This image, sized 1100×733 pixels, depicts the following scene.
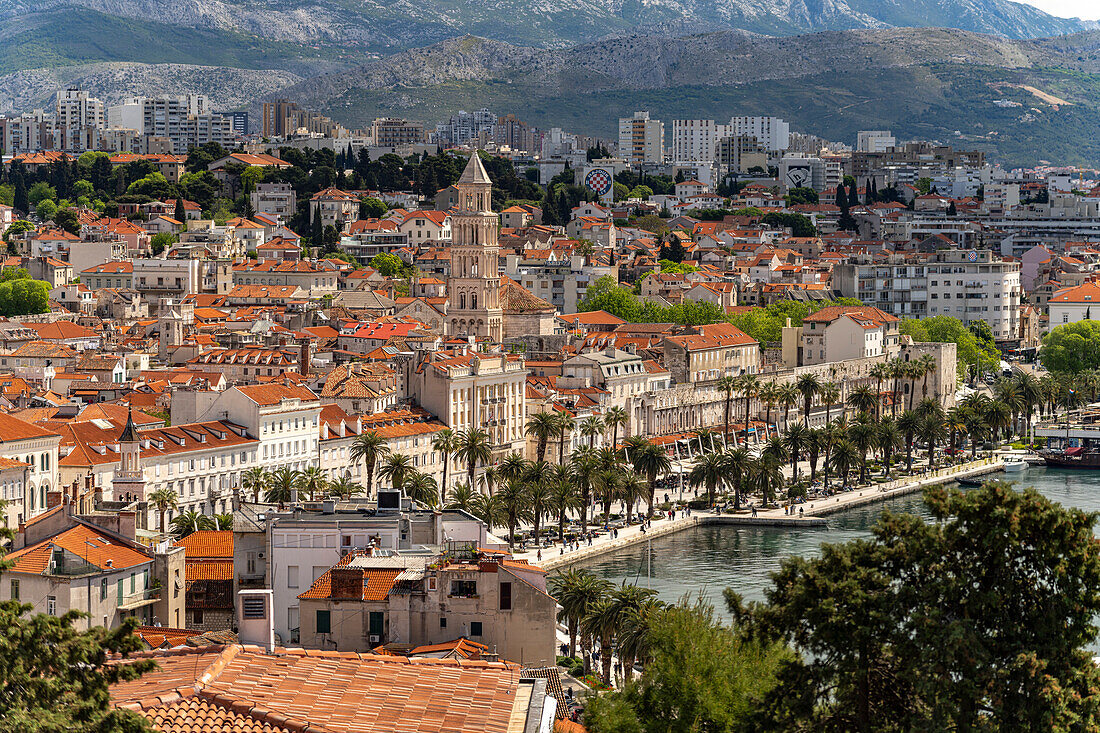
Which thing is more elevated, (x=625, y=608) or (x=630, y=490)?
(x=625, y=608)

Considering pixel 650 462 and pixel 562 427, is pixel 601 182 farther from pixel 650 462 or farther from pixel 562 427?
pixel 650 462

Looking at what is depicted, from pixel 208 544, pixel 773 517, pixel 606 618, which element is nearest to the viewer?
pixel 208 544

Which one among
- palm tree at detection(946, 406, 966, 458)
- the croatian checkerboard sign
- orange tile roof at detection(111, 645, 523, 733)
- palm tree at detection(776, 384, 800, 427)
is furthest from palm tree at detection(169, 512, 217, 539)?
the croatian checkerboard sign

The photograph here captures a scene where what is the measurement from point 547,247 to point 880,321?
111 feet

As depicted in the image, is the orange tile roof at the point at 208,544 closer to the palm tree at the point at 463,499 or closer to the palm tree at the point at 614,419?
the palm tree at the point at 463,499

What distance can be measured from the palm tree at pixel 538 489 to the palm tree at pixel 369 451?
510 centimetres

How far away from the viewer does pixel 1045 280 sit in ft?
513

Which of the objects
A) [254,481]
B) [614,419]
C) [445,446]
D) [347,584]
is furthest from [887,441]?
[347,584]

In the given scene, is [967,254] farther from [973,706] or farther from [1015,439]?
[973,706]

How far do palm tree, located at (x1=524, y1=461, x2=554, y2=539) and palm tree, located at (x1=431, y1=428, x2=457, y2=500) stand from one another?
4.12m

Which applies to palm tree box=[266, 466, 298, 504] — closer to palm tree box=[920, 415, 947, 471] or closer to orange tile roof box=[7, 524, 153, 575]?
orange tile roof box=[7, 524, 153, 575]

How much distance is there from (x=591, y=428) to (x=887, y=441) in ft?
44.1

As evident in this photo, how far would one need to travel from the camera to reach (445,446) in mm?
72250

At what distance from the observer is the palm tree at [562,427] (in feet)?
256
